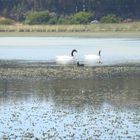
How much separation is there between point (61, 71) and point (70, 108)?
11494mm

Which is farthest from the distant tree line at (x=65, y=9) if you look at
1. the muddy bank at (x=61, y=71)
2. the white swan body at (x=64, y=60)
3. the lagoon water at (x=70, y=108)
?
the lagoon water at (x=70, y=108)

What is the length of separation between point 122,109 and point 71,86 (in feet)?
19.5

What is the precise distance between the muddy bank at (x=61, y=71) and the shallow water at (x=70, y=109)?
1.81 metres

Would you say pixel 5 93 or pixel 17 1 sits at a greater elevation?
pixel 17 1

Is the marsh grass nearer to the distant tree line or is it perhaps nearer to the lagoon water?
the distant tree line

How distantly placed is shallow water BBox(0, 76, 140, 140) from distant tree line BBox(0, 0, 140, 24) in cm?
7224

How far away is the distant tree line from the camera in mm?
98944

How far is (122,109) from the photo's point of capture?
1862cm

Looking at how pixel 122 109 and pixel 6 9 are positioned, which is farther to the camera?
pixel 6 9

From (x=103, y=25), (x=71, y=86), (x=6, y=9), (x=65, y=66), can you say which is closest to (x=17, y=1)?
(x=6, y=9)

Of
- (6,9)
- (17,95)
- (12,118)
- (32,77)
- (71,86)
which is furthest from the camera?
A: (6,9)

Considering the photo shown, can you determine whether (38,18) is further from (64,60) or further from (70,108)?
(70,108)

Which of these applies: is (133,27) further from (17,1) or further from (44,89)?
(44,89)

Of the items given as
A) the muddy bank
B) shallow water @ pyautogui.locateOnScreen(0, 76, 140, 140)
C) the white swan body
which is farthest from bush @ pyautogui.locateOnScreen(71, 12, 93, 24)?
shallow water @ pyautogui.locateOnScreen(0, 76, 140, 140)
